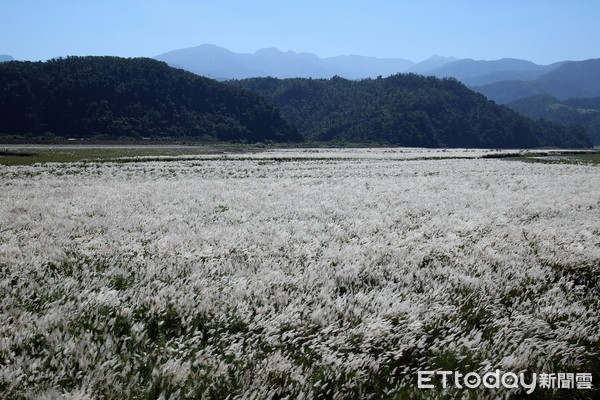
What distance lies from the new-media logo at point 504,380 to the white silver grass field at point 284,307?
3.6 inches

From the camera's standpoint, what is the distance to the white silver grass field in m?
3.78

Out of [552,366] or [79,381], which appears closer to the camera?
[79,381]

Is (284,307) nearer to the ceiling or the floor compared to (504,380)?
nearer to the ceiling

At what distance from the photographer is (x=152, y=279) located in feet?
21.5

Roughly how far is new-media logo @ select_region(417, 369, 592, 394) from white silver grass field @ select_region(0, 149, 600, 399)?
0.30ft

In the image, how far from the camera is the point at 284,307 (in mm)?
5387

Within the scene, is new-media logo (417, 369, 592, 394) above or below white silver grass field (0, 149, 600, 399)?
below

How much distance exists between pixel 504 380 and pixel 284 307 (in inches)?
109

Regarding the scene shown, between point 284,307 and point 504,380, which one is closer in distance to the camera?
point 504,380

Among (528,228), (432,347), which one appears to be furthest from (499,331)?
(528,228)

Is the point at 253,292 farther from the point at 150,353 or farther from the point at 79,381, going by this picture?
the point at 79,381

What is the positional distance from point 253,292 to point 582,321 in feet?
15.5

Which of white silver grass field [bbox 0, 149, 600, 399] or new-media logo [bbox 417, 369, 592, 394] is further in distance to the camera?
new-media logo [bbox 417, 369, 592, 394]

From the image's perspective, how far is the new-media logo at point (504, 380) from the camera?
3.93 m
